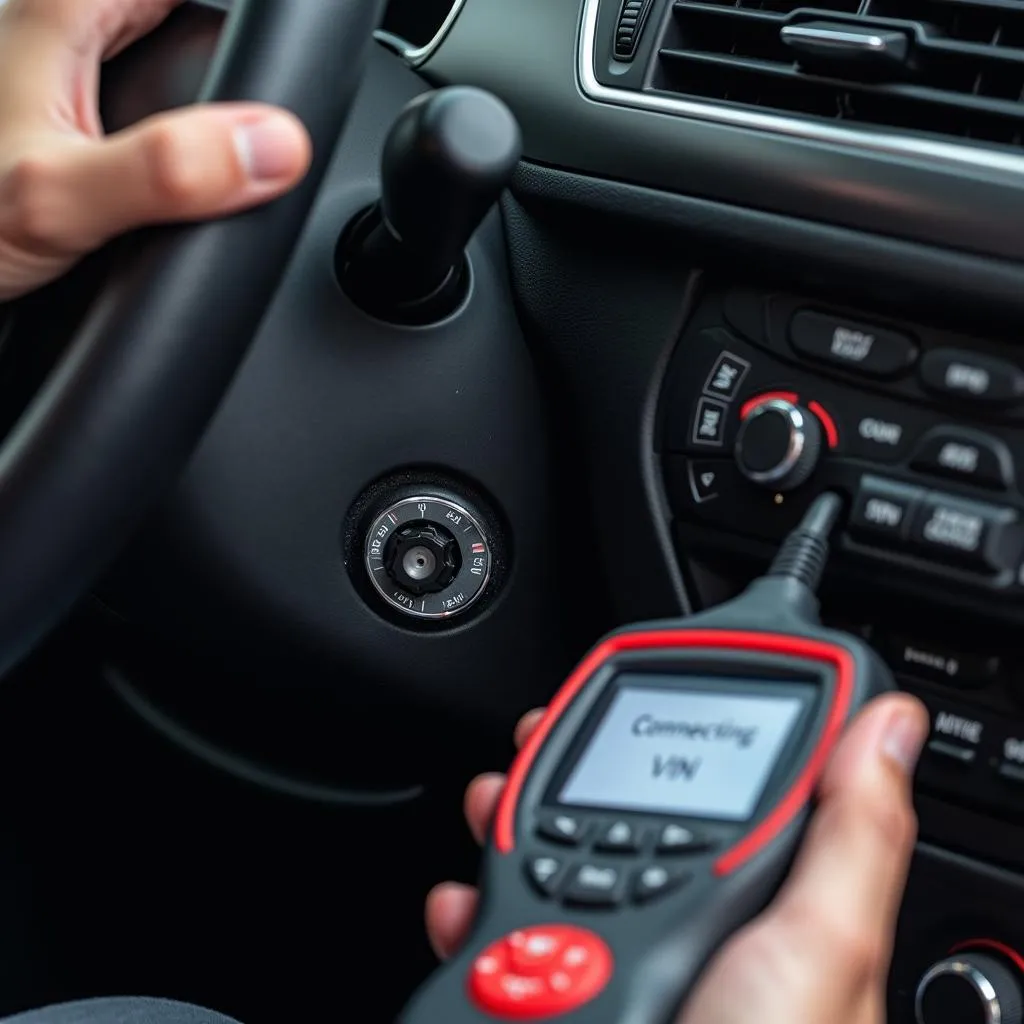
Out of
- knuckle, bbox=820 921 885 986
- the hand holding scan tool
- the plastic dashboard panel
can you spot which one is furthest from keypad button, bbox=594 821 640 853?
the plastic dashboard panel

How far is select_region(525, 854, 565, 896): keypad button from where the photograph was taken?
622 millimetres

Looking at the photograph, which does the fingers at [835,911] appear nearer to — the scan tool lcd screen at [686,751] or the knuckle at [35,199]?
the scan tool lcd screen at [686,751]

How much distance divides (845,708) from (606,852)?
0.36 feet

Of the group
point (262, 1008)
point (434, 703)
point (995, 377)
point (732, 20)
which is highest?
point (732, 20)

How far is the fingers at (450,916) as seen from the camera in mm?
667

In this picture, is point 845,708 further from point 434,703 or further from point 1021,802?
point 434,703

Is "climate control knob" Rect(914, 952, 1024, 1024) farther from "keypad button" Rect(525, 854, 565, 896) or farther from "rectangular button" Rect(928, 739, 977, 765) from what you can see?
"keypad button" Rect(525, 854, 565, 896)

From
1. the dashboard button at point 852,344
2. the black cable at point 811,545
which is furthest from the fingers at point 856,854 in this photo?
the dashboard button at point 852,344

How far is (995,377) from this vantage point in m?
0.78

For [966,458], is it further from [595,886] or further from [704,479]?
[595,886]

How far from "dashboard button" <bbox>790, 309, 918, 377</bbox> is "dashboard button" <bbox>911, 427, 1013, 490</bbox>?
0.14ft

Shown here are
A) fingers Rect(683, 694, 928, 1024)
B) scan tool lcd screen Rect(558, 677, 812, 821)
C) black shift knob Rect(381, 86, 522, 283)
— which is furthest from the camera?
black shift knob Rect(381, 86, 522, 283)

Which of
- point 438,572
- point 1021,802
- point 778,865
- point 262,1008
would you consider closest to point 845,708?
point 778,865

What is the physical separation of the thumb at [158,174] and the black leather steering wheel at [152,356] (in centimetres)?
2
